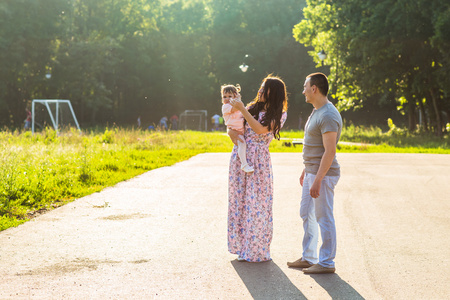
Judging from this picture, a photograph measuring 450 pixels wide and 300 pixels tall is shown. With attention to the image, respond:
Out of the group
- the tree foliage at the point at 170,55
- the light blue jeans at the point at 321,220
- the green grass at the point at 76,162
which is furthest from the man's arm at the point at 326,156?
the tree foliage at the point at 170,55

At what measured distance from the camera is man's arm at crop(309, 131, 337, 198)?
4.81 meters

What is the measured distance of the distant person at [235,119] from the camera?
5.37 m

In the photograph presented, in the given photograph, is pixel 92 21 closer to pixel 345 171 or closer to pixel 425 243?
pixel 345 171

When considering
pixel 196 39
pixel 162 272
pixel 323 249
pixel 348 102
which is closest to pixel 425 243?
pixel 323 249

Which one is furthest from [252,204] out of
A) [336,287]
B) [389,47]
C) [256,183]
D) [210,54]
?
[210,54]

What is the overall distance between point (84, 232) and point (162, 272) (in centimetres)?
202

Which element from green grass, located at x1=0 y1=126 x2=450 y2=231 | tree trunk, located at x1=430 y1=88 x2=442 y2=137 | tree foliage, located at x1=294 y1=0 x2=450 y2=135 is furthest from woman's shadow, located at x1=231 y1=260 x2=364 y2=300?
tree trunk, located at x1=430 y1=88 x2=442 y2=137

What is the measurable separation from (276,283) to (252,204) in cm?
90

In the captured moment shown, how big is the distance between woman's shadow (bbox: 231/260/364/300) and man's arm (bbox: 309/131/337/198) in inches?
29.0

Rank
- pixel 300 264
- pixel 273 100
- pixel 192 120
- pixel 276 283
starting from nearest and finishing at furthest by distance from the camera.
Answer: pixel 276 283 → pixel 300 264 → pixel 273 100 → pixel 192 120

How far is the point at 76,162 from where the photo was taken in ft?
44.6

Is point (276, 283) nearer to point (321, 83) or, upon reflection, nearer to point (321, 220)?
point (321, 220)

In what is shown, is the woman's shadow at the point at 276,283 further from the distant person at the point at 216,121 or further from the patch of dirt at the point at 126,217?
the distant person at the point at 216,121

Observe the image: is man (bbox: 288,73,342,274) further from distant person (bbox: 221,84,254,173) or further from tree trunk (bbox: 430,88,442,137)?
tree trunk (bbox: 430,88,442,137)
